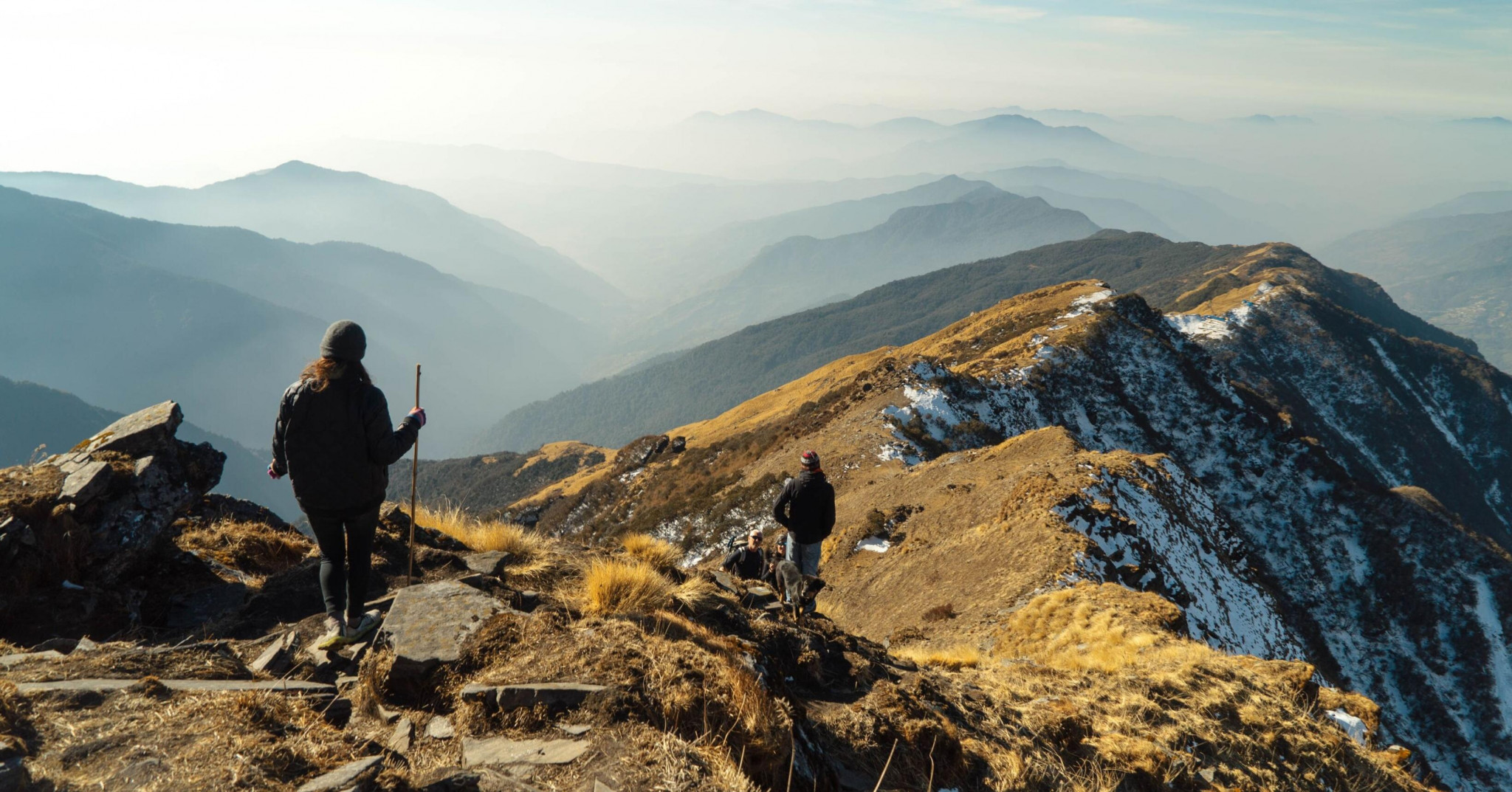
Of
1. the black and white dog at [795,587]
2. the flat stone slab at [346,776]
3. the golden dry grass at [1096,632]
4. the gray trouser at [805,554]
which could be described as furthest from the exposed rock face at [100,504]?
the golden dry grass at [1096,632]

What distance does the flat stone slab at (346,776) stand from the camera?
3252 mm

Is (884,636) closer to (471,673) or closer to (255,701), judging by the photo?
(471,673)

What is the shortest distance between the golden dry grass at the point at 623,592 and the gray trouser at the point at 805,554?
382 centimetres

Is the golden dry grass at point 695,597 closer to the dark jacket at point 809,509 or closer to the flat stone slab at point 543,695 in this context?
the flat stone slab at point 543,695

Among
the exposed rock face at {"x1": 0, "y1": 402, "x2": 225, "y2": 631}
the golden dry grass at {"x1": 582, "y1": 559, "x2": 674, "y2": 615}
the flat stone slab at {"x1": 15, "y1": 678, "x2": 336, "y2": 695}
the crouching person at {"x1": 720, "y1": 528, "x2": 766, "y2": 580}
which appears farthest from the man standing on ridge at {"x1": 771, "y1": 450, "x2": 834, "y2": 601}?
the exposed rock face at {"x1": 0, "y1": 402, "x2": 225, "y2": 631}

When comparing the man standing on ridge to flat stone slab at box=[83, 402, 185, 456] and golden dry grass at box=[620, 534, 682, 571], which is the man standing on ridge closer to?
golden dry grass at box=[620, 534, 682, 571]

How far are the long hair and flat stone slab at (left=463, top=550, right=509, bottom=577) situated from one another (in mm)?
2707

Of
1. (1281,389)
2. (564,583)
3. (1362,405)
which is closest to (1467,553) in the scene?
(1281,389)

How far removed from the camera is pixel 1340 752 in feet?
24.9

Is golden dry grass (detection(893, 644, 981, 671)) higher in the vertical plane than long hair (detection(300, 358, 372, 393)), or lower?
lower

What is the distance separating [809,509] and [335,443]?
6.08m

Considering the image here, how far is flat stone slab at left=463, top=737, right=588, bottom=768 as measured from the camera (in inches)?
150

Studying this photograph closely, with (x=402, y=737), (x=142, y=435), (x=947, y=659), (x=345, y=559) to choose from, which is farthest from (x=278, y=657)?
(x=947, y=659)

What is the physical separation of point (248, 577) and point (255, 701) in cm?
507
